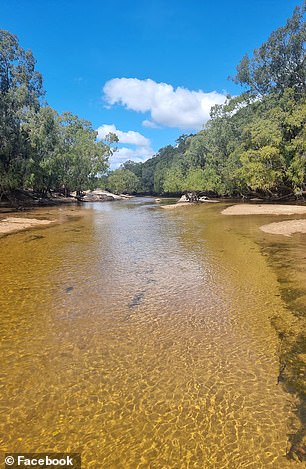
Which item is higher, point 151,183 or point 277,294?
point 151,183

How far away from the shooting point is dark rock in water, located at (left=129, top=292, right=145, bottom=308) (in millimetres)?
7770

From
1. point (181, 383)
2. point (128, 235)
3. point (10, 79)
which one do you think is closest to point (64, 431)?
point (181, 383)

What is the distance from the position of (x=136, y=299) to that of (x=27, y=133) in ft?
126

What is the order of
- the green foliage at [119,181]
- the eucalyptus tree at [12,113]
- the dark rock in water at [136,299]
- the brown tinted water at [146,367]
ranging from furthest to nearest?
the green foliage at [119,181], the eucalyptus tree at [12,113], the dark rock in water at [136,299], the brown tinted water at [146,367]

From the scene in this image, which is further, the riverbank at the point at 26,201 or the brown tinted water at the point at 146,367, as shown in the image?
the riverbank at the point at 26,201

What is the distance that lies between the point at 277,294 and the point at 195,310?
2.57 metres

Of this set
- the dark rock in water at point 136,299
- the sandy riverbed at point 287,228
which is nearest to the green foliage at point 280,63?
the sandy riverbed at point 287,228

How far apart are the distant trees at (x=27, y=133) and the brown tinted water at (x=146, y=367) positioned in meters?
29.9

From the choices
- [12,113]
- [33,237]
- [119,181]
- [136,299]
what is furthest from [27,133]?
[119,181]

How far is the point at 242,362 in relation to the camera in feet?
17.0

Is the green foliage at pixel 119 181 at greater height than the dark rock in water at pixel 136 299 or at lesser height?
greater

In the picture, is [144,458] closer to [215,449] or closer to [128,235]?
[215,449]

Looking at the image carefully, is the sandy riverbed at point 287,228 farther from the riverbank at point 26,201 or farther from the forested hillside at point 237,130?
the riverbank at point 26,201

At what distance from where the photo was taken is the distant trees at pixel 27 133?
35656mm
